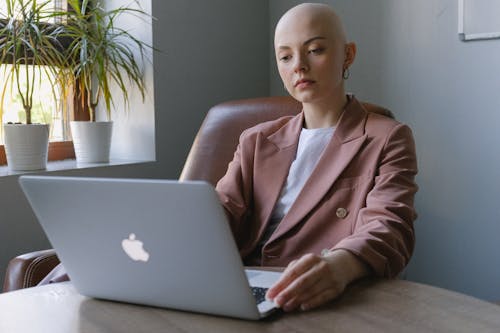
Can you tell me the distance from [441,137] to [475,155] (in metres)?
0.14

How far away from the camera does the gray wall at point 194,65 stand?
98.4 inches

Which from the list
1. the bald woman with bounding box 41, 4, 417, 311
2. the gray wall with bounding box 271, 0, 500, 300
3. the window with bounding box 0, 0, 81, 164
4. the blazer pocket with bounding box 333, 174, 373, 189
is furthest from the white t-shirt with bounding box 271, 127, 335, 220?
the window with bounding box 0, 0, 81, 164

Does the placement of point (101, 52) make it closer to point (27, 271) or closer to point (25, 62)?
point (25, 62)

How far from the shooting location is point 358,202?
1414 mm

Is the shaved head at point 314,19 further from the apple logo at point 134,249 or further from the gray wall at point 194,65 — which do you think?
the gray wall at point 194,65

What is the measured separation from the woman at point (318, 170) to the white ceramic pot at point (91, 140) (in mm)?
914

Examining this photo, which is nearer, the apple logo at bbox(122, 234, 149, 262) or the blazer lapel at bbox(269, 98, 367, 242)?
the apple logo at bbox(122, 234, 149, 262)

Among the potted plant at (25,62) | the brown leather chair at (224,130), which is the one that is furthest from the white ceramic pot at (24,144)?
the brown leather chair at (224,130)

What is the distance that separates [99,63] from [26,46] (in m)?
0.26

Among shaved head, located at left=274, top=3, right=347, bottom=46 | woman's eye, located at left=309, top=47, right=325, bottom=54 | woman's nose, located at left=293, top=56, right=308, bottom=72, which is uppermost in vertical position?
shaved head, located at left=274, top=3, right=347, bottom=46

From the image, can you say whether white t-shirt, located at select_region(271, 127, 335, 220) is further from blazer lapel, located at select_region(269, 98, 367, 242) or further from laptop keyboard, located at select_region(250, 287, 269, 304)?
laptop keyboard, located at select_region(250, 287, 269, 304)

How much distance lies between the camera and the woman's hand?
965 mm

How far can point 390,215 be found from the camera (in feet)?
4.23

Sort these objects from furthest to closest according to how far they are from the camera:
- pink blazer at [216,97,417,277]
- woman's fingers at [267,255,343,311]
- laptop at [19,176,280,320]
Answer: pink blazer at [216,97,417,277] < woman's fingers at [267,255,343,311] < laptop at [19,176,280,320]
